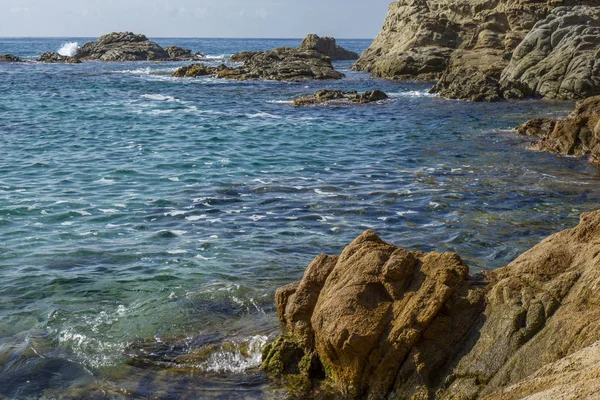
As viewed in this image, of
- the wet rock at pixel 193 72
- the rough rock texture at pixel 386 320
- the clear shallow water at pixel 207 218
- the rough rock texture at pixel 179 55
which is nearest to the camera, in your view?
the rough rock texture at pixel 386 320

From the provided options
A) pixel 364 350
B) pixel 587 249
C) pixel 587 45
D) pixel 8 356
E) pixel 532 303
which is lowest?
pixel 8 356

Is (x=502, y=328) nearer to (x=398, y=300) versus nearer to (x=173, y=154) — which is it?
(x=398, y=300)

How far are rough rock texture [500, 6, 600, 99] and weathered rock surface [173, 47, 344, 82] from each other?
17618 mm

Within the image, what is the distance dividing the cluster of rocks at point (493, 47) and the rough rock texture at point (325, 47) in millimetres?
7440

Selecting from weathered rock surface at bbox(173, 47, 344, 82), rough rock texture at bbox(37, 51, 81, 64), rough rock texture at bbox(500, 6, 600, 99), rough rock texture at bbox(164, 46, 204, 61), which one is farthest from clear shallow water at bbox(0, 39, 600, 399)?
rough rock texture at bbox(164, 46, 204, 61)

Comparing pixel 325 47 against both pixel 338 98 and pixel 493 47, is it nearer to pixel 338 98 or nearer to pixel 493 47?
pixel 493 47

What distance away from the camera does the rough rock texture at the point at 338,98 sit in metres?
37.8

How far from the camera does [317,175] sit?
19734 millimetres

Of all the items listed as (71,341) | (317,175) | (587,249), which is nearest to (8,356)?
(71,341)

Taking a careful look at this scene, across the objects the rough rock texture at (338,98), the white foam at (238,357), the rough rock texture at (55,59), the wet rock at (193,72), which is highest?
the rough rock texture at (55,59)

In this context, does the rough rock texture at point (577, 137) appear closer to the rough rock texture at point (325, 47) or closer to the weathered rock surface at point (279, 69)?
the weathered rock surface at point (279, 69)

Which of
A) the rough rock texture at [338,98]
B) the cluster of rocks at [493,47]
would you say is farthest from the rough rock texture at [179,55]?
the rough rock texture at [338,98]

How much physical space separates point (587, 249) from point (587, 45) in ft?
110

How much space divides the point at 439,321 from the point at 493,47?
48.2 metres
